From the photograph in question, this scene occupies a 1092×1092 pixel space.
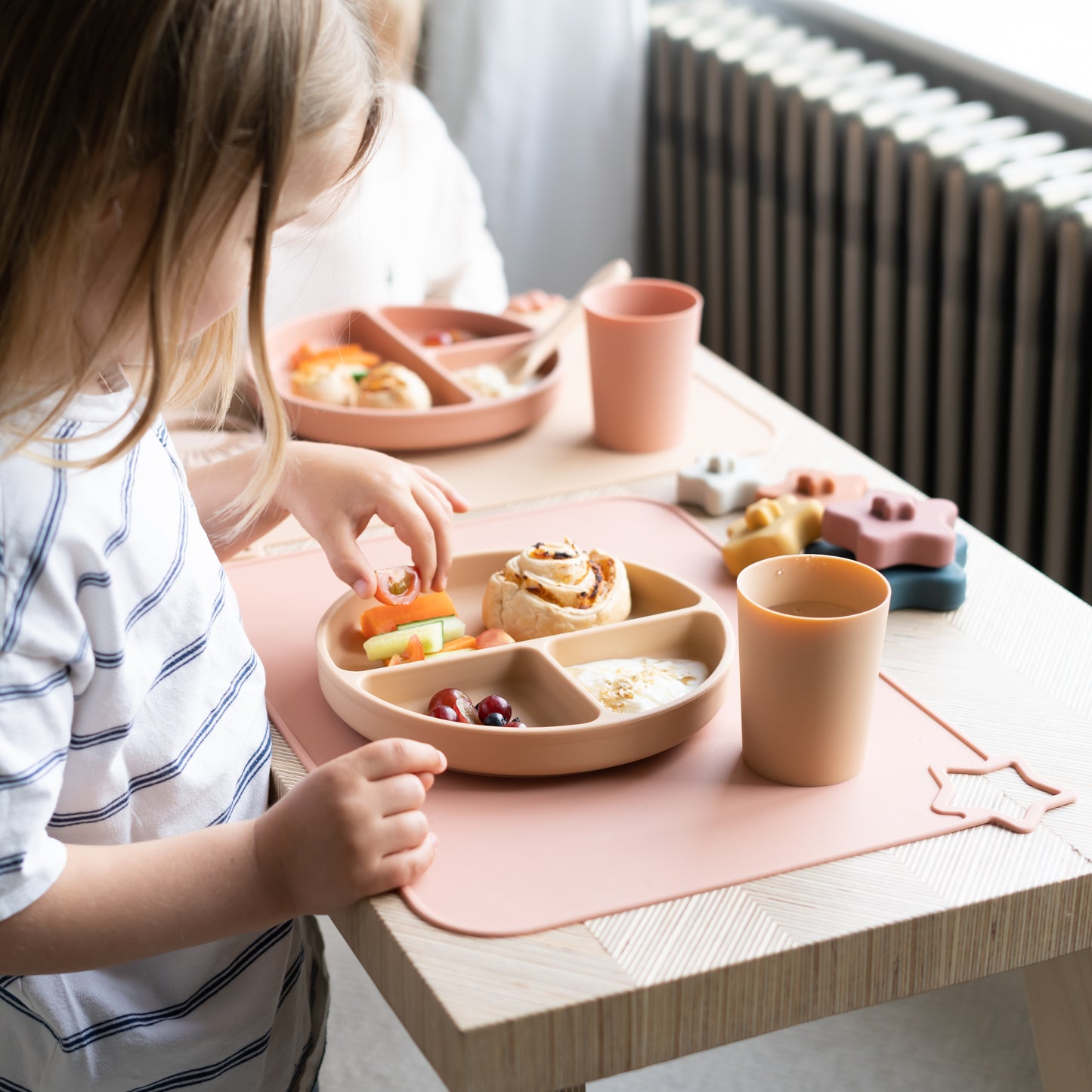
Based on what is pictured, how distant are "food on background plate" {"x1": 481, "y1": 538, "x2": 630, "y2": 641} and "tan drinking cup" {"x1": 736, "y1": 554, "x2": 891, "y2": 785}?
144 mm

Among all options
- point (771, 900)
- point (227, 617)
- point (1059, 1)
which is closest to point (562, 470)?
point (227, 617)

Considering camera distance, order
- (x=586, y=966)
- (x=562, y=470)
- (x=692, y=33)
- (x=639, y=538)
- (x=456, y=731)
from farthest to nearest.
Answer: (x=692, y=33) < (x=562, y=470) < (x=639, y=538) < (x=456, y=731) < (x=586, y=966)

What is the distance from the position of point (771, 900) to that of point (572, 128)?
2.08 metres

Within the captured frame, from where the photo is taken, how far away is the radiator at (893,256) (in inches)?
66.6

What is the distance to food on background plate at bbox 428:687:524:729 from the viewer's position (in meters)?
0.75

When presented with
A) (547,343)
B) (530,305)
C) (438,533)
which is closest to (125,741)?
(438,533)

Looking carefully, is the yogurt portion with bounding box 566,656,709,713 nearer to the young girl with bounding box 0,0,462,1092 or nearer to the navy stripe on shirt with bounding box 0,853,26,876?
the young girl with bounding box 0,0,462,1092

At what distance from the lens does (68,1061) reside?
2.52 ft

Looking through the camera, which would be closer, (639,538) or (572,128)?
(639,538)

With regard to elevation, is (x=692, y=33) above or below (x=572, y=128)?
above

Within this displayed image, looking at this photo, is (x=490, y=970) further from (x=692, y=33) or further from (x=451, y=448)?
(x=692, y=33)

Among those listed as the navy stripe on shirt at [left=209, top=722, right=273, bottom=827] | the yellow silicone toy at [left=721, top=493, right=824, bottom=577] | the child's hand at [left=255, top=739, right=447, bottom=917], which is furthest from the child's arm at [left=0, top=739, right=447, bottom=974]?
the yellow silicone toy at [left=721, top=493, right=824, bottom=577]

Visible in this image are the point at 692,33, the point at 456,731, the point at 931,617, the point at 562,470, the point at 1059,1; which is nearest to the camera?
the point at 456,731

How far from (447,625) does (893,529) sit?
315mm
